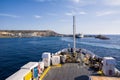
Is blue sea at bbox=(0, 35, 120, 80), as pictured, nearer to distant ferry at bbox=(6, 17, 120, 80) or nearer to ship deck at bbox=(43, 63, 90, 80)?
distant ferry at bbox=(6, 17, 120, 80)

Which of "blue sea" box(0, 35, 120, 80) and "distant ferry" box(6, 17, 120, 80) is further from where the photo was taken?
"blue sea" box(0, 35, 120, 80)

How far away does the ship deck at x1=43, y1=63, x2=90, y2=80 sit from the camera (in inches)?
576

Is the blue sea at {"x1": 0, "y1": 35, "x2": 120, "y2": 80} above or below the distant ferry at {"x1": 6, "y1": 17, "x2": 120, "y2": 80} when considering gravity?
below

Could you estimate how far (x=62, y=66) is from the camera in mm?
19062

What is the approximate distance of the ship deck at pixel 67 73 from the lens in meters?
14.6

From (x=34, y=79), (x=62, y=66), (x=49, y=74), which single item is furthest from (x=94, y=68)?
(x=34, y=79)

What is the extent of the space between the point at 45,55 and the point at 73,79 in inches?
226

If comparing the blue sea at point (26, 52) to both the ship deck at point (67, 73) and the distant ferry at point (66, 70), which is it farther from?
the ship deck at point (67, 73)

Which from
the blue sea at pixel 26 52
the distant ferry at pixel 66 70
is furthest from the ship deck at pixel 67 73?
the blue sea at pixel 26 52

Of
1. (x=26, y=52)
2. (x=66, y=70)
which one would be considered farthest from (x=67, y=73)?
(x=26, y=52)

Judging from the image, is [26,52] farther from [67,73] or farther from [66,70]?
[67,73]

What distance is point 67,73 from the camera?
16203 millimetres

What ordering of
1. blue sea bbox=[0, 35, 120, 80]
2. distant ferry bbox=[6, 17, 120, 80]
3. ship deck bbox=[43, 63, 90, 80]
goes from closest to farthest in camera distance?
distant ferry bbox=[6, 17, 120, 80] → ship deck bbox=[43, 63, 90, 80] → blue sea bbox=[0, 35, 120, 80]

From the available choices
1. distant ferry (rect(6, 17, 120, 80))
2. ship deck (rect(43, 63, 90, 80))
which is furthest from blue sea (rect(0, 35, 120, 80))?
ship deck (rect(43, 63, 90, 80))
